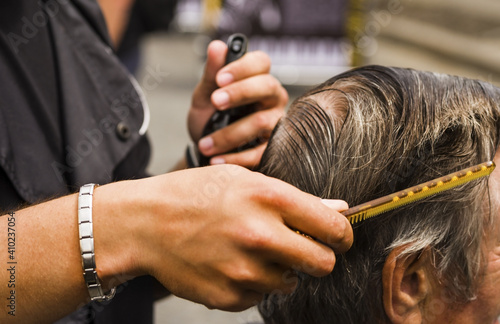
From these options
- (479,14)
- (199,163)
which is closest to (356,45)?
(479,14)

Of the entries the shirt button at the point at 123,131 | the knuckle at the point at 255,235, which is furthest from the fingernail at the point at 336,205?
the shirt button at the point at 123,131

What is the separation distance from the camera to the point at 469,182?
1219 mm

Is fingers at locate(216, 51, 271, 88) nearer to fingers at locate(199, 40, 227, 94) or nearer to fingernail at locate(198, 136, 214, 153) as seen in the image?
fingers at locate(199, 40, 227, 94)

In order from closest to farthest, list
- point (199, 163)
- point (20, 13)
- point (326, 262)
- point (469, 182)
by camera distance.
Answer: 1. point (326, 262)
2. point (469, 182)
3. point (20, 13)
4. point (199, 163)

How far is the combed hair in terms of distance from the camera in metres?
1.22

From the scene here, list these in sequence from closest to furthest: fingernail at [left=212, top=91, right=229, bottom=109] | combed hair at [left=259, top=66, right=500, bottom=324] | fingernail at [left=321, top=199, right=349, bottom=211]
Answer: fingernail at [left=321, top=199, right=349, bottom=211], combed hair at [left=259, top=66, right=500, bottom=324], fingernail at [left=212, top=91, right=229, bottom=109]

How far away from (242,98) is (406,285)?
24.7 inches

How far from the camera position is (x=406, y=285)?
1.28 meters

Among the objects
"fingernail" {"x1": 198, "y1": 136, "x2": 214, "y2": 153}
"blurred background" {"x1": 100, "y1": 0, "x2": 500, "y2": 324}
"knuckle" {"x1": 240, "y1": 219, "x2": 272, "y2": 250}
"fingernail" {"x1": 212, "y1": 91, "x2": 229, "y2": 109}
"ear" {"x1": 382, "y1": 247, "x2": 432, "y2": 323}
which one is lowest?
"blurred background" {"x1": 100, "y1": 0, "x2": 500, "y2": 324}

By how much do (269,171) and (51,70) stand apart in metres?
0.65

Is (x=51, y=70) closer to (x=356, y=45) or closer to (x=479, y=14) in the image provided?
(x=356, y=45)

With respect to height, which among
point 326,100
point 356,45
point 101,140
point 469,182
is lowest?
point 356,45

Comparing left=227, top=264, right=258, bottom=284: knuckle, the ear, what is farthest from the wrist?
the ear

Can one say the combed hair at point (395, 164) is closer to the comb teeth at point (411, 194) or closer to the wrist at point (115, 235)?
the comb teeth at point (411, 194)
